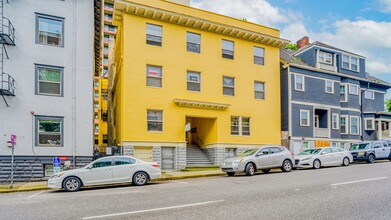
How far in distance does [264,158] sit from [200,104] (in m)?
6.92

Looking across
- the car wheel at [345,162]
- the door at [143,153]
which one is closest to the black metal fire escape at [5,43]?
the door at [143,153]

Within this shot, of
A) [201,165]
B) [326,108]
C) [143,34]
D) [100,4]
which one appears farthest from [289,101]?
[100,4]

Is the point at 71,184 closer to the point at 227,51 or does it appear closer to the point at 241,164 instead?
the point at 241,164

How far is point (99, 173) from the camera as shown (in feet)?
46.2

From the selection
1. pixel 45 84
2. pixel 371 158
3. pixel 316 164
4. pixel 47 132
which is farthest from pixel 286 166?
pixel 45 84

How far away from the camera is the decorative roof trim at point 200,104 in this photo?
2195 centimetres

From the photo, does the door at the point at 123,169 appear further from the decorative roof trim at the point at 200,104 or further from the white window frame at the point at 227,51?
the white window frame at the point at 227,51

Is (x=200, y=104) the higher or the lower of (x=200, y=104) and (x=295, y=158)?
the higher

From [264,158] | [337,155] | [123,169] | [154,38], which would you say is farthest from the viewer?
[154,38]

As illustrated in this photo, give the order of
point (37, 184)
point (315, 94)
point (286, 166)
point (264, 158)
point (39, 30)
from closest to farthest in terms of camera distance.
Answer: point (37, 184)
point (264, 158)
point (286, 166)
point (39, 30)
point (315, 94)

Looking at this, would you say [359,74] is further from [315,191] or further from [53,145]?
[53,145]

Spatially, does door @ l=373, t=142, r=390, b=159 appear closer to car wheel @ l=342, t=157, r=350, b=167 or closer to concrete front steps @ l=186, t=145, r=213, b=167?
car wheel @ l=342, t=157, r=350, b=167

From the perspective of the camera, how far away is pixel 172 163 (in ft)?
70.7

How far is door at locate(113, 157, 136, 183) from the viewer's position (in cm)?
1437
